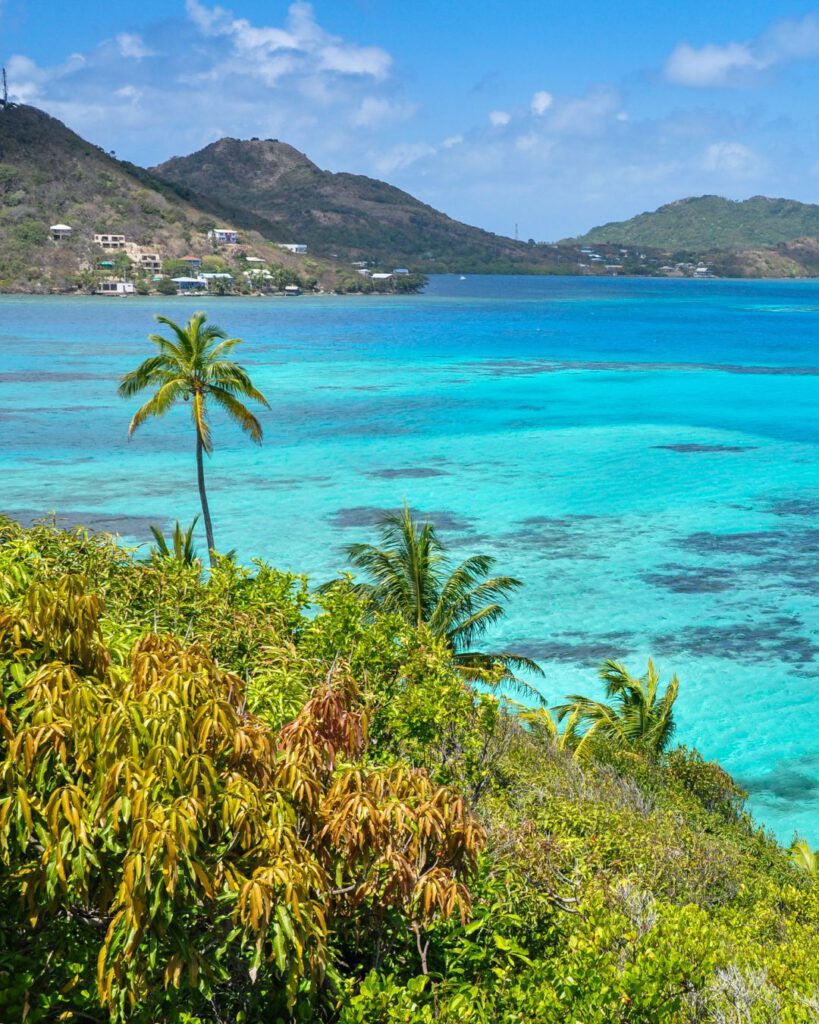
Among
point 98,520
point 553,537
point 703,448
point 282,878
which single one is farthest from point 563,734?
point 703,448

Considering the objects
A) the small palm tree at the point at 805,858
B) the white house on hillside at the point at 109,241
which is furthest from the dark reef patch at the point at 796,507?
the white house on hillside at the point at 109,241

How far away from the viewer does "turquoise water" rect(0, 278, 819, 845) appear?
26.6 meters

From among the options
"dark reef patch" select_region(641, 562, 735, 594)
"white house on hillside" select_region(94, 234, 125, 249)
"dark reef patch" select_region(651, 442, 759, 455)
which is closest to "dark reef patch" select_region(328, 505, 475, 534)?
"dark reef patch" select_region(641, 562, 735, 594)

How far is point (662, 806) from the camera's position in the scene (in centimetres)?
1596

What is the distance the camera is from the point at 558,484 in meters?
46.2

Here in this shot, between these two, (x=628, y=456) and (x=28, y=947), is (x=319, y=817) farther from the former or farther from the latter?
(x=628, y=456)

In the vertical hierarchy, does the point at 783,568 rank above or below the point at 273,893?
below

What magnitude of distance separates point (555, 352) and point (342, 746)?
100.0 meters

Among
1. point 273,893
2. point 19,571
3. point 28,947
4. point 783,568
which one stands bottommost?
point 783,568

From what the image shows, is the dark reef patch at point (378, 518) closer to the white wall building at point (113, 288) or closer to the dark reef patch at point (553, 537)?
the dark reef patch at point (553, 537)

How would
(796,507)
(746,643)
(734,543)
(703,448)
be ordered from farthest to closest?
(703,448)
(796,507)
(734,543)
(746,643)

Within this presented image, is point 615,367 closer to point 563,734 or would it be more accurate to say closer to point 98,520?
point 98,520

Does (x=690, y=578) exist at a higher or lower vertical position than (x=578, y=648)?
higher

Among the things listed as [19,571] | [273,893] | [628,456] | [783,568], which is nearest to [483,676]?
[19,571]
